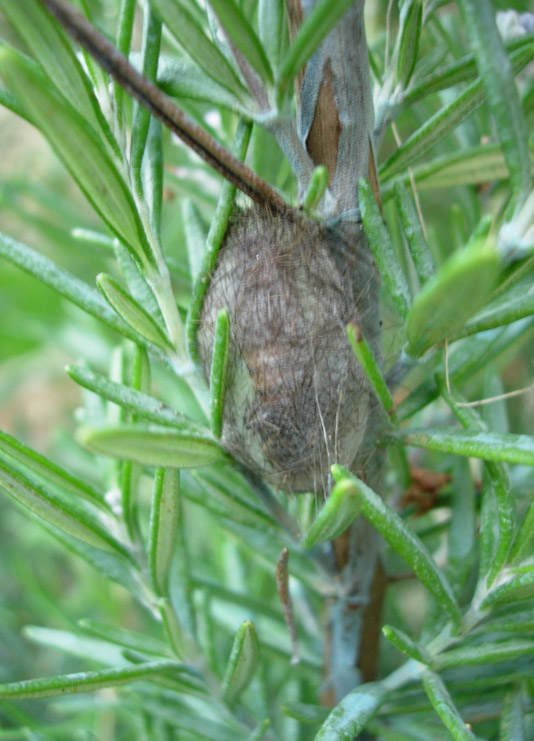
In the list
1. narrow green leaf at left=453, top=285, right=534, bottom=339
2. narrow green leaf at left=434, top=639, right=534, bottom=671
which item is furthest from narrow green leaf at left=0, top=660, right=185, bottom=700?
narrow green leaf at left=453, top=285, right=534, bottom=339

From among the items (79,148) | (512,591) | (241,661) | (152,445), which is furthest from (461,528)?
(79,148)

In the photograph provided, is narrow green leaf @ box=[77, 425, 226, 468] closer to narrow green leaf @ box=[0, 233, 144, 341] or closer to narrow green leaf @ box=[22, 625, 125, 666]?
narrow green leaf @ box=[0, 233, 144, 341]

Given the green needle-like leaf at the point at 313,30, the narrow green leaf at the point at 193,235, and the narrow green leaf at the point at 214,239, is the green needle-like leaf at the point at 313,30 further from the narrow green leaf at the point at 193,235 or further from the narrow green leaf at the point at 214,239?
the narrow green leaf at the point at 193,235

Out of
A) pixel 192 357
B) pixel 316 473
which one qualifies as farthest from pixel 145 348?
pixel 316 473

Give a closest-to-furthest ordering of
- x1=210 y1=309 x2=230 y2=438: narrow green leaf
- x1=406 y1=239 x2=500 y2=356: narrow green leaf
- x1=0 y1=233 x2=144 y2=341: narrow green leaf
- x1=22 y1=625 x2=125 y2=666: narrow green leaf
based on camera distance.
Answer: x1=406 y1=239 x2=500 y2=356: narrow green leaf < x1=210 y1=309 x2=230 y2=438: narrow green leaf < x1=0 y1=233 x2=144 y2=341: narrow green leaf < x1=22 y1=625 x2=125 y2=666: narrow green leaf

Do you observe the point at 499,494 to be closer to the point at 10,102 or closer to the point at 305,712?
the point at 305,712

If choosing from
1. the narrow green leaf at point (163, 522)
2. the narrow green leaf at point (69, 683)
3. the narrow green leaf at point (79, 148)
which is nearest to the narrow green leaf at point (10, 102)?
the narrow green leaf at point (79, 148)
